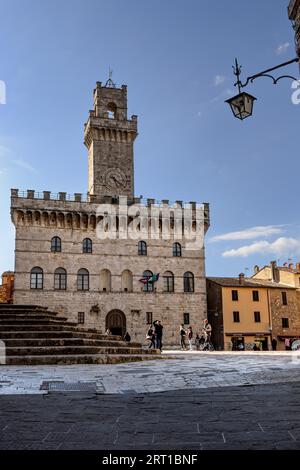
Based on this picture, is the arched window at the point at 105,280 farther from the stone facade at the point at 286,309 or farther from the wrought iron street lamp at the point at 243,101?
the wrought iron street lamp at the point at 243,101

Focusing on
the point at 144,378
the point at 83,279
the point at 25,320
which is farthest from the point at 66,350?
the point at 83,279

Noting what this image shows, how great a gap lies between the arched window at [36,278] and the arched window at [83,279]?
290 cm

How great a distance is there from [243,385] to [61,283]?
102ft

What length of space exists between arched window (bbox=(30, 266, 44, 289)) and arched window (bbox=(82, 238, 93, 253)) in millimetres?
3914

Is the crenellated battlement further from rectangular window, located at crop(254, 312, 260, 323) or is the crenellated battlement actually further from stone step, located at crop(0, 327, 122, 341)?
stone step, located at crop(0, 327, 122, 341)

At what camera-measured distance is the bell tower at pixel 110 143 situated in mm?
43312

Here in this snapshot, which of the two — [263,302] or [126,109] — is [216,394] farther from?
[126,109]

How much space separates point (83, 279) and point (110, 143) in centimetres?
1321

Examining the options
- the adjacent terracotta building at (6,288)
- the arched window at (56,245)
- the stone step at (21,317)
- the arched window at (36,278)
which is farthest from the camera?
the adjacent terracotta building at (6,288)

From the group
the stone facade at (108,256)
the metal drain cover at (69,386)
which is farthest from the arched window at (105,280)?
the metal drain cover at (69,386)

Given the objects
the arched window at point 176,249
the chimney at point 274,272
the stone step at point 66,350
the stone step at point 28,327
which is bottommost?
the stone step at point 66,350

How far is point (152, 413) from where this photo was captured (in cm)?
592

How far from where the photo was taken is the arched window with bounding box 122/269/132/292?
4012 centimetres
